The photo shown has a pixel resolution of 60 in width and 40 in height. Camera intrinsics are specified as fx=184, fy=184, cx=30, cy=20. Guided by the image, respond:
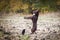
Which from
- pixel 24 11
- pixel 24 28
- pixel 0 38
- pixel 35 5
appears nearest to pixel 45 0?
pixel 35 5

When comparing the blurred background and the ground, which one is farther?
the blurred background

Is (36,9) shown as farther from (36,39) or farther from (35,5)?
(36,39)

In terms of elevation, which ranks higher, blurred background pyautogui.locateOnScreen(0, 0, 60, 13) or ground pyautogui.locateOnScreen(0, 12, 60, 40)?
blurred background pyautogui.locateOnScreen(0, 0, 60, 13)

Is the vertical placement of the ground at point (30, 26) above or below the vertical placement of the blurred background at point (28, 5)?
below

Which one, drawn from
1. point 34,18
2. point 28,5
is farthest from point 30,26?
point 28,5

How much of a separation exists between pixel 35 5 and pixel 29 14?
17 cm

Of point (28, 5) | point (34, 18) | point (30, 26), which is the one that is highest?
point (28, 5)

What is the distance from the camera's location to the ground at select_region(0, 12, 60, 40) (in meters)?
2.72

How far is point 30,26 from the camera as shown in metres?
2.80

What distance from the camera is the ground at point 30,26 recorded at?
2.72 m

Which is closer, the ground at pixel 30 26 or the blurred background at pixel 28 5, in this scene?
the ground at pixel 30 26

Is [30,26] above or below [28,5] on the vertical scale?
below

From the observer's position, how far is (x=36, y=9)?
284 cm

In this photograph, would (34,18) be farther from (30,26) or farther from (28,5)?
(28,5)
